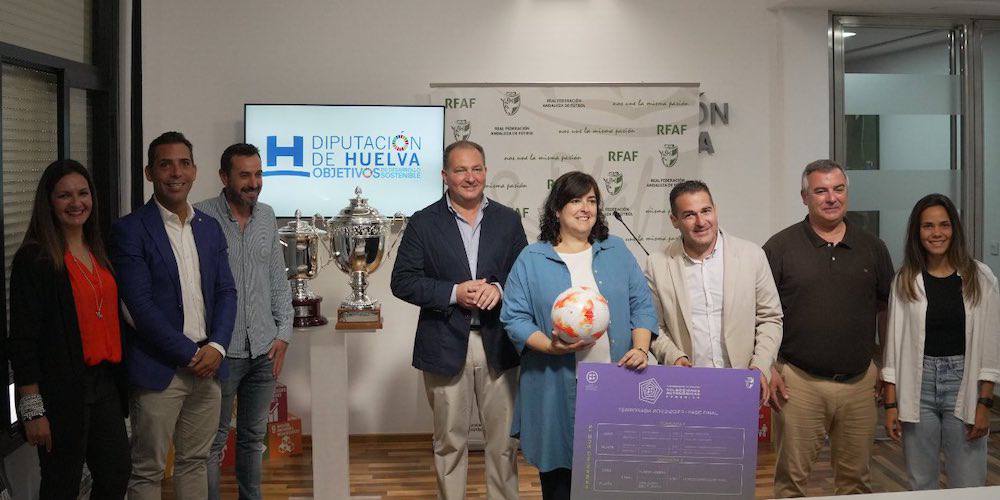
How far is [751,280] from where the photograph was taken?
285 cm

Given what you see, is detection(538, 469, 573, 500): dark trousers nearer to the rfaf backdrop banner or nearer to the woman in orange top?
the woman in orange top

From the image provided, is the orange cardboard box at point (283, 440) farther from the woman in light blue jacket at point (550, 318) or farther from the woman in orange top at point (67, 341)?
the woman in light blue jacket at point (550, 318)

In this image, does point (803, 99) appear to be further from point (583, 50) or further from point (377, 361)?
point (377, 361)

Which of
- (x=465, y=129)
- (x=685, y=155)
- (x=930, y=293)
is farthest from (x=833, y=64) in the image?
(x=930, y=293)

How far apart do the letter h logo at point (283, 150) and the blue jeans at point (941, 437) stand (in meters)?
3.13

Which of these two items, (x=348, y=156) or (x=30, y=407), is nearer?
(x=30, y=407)

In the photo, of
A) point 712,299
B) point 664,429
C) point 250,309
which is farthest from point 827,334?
point 250,309

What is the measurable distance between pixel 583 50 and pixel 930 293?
8.31ft

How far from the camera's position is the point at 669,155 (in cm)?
501

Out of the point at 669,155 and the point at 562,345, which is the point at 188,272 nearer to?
the point at 562,345

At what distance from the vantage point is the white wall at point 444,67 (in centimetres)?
480

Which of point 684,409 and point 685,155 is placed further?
point 685,155

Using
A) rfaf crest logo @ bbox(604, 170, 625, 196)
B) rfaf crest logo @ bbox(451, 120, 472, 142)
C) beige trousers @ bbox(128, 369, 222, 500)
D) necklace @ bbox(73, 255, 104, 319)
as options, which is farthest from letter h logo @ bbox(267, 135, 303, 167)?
necklace @ bbox(73, 255, 104, 319)

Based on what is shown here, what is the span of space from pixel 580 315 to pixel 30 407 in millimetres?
1652
